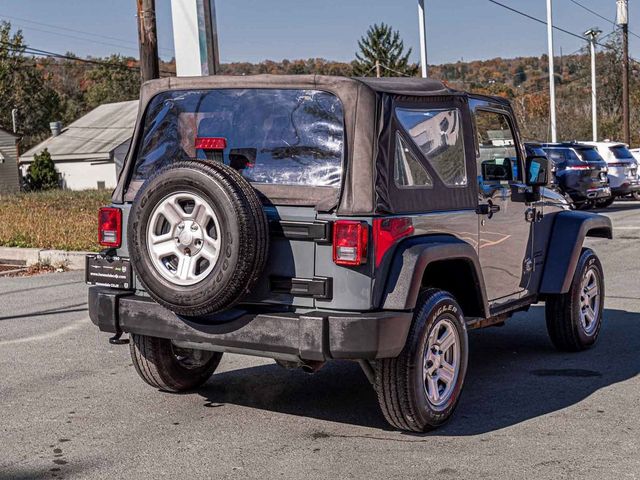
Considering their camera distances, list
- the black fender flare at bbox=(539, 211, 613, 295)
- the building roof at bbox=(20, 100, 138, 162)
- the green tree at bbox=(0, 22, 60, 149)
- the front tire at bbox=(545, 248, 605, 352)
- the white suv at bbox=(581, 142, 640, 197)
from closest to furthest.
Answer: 1. the black fender flare at bbox=(539, 211, 613, 295)
2. the front tire at bbox=(545, 248, 605, 352)
3. the white suv at bbox=(581, 142, 640, 197)
4. the building roof at bbox=(20, 100, 138, 162)
5. the green tree at bbox=(0, 22, 60, 149)

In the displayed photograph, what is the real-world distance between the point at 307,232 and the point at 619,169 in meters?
23.8

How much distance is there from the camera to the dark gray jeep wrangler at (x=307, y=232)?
16.8 feet

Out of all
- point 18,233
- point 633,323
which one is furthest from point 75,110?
point 633,323

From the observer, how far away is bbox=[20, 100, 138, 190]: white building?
219ft

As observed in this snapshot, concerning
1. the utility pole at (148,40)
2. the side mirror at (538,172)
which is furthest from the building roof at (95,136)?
the side mirror at (538,172)

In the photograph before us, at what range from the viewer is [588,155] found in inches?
965

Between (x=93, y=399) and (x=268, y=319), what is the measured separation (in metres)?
1.77

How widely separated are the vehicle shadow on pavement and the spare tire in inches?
49.4

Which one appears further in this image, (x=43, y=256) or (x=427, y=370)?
(x=43, y=256)

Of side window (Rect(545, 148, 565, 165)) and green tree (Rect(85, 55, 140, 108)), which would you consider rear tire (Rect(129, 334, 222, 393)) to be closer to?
side window (Rect(545, 148, 565, 165))

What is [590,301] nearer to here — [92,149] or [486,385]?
[486,385]

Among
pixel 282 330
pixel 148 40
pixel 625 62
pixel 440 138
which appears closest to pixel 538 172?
pixel 440 138

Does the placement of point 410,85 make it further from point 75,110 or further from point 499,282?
point 75,110

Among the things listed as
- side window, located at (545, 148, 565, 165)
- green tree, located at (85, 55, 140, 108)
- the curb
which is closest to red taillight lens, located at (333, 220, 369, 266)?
the curb
